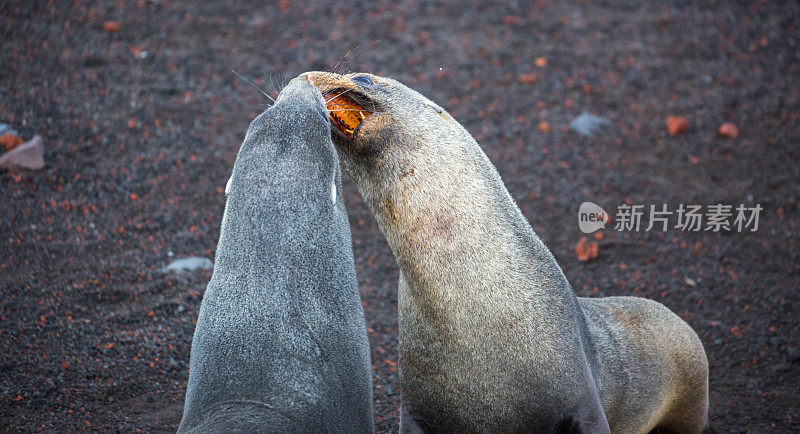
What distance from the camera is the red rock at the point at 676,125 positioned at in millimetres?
7090

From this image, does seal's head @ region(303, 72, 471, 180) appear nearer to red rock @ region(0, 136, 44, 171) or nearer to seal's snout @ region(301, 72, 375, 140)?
seal's snout @ region(301, 72, 375, 140)

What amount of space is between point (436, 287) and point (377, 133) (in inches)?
24.2

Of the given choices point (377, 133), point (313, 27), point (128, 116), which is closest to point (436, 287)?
point (377, 133)

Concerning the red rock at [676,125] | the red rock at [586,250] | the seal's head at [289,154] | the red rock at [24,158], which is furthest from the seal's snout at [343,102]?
the red rock at [676,125]

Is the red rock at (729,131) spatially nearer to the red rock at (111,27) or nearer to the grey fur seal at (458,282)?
the grey fur seal at (458,282)

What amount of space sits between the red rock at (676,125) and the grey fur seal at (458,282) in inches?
180

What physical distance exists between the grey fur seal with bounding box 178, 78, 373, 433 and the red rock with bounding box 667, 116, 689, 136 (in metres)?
5.41

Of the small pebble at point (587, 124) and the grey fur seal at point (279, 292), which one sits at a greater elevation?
the grey fur seal at point (279, 292)

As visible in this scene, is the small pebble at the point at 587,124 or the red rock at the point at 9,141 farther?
the small pebble at the point at 587,124

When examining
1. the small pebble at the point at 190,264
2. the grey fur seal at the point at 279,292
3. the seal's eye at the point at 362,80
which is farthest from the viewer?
the small pebble at the point at 190,264
